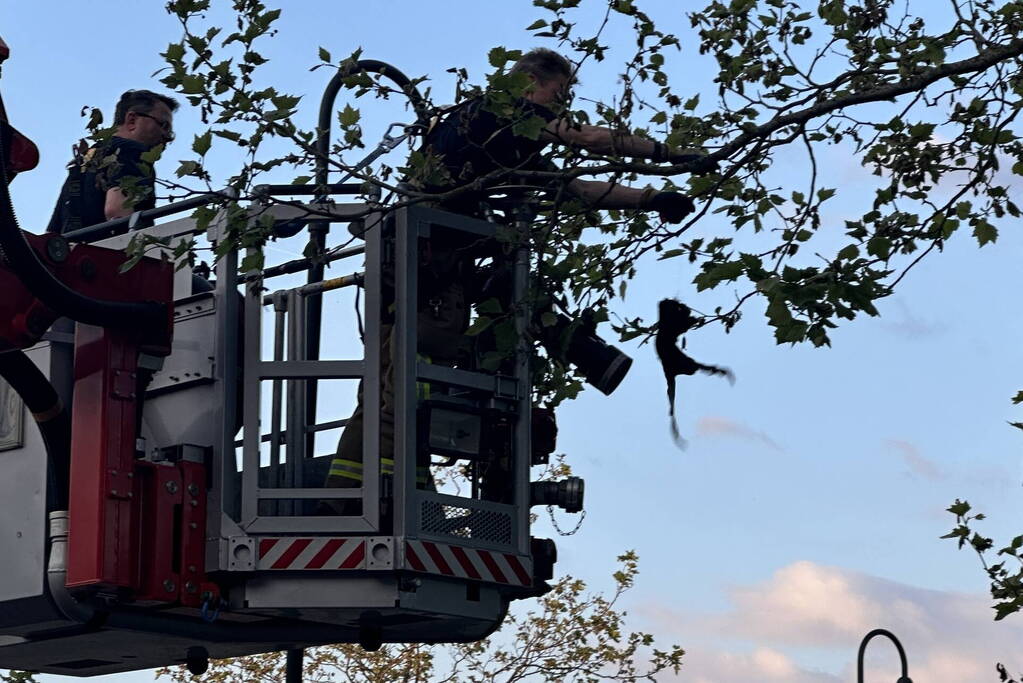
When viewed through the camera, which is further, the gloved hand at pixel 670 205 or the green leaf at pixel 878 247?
the gloved hand at pixel 670 205

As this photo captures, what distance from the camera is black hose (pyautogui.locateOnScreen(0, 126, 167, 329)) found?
9703mm

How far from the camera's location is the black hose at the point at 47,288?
970cm

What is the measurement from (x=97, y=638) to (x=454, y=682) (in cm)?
969

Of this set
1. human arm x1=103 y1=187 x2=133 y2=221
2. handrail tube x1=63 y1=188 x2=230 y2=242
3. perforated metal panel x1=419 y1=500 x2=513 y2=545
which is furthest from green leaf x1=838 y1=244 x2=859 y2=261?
human arm x1=103 y1=187 x2=133 y2=221

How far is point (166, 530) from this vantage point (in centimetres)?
996

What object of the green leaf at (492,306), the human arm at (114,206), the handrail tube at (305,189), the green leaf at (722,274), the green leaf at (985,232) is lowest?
the green leaf at (722,274)

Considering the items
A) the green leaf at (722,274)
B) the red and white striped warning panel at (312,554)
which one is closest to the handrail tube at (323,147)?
the red and white striped warning panel at (312,554)

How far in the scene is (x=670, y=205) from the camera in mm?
9992

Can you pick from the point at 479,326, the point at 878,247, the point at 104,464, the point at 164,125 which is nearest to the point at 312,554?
the point at 104,464

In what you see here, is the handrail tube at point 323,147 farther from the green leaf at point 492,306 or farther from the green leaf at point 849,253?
the green leaf at point 849,253

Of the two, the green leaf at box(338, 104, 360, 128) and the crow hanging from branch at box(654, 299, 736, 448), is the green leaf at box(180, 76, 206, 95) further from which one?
the crow hanging from branch at box(654, 299, 736, 448)

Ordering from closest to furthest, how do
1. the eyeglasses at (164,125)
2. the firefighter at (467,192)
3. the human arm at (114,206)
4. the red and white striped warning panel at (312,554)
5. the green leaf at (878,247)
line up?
1. the green leaf at (878,247)
2. the firefighter at (467,192)
3. the red and white striped warning panel at (312,554)
4. the human arm at (114,206)
5. the eyeglasses at (164,125)

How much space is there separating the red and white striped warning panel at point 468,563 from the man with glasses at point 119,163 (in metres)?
2.41

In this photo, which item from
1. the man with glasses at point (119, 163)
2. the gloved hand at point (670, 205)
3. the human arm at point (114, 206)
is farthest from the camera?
the human arm at point (114, 206)
